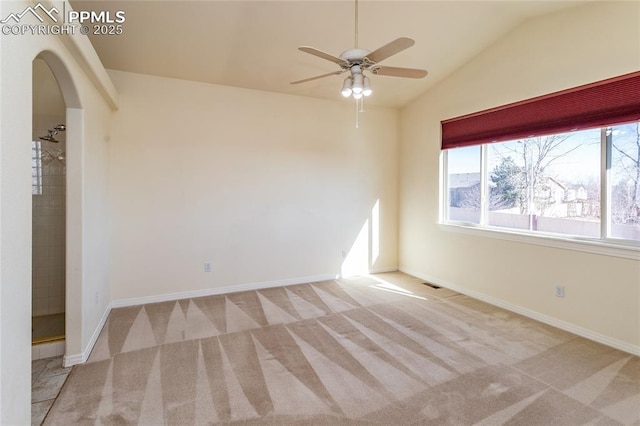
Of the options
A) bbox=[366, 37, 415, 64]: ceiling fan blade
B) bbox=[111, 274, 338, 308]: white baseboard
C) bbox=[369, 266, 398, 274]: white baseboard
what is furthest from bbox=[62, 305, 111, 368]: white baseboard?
bbox=[369, 266, 398, 274]: white baseboard

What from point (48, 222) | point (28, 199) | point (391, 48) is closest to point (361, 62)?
point (391, 48)

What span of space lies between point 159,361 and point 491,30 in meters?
4.67

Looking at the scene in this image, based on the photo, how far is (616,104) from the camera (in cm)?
272

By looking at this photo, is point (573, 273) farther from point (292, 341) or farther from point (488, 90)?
point (292, 341)

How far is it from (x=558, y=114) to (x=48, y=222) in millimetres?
5550

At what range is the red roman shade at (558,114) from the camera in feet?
8.77

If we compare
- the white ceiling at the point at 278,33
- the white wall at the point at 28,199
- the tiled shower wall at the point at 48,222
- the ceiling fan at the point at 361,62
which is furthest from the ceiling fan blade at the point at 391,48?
the tiled shower wall at the point at 48,222

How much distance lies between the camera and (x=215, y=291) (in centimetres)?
414

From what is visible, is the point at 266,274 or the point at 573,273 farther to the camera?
the point at 266,274

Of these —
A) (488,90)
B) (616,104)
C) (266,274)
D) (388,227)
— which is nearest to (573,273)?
(616,104)

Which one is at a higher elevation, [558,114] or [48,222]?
[558,114]

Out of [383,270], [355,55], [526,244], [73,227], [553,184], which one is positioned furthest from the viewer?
[383,270]

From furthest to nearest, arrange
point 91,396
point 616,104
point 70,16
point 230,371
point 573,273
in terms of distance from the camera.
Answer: point 573,273
point 616,104
point 230,371
point 91,396
point 70,16

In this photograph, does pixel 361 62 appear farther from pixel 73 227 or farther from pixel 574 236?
pixel 574 236
